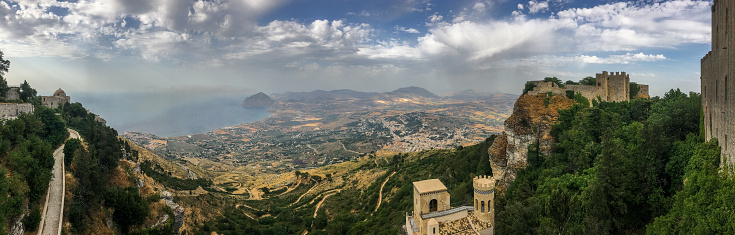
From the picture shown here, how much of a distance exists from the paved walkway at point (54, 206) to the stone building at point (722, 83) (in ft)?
109

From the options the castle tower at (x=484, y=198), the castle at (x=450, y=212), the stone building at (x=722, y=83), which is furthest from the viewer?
the castle at (x=450, y=212)

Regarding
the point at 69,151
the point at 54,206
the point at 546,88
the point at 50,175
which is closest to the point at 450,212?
the point at 546,88

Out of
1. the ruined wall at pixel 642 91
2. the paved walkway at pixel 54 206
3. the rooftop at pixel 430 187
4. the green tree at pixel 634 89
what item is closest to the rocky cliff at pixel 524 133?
the green tree at pixel 634 89

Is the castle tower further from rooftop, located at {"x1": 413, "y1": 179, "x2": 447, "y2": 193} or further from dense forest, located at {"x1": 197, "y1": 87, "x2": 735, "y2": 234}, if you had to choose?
rooftop, located at {"x1": 413, "y1": 179, "x2": 447, "y2": 193}

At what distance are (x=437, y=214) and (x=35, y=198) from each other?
24485 mm

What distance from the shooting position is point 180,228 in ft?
104

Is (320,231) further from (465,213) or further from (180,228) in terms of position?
(465,213)

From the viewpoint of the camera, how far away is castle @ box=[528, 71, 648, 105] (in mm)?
29812

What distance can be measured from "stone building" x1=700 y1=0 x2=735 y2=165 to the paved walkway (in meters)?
33.1

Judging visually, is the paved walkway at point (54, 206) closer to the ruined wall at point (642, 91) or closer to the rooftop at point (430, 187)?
the rooftop at point (430, 187)

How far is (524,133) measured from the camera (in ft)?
90.5

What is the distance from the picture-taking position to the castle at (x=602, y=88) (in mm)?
29812

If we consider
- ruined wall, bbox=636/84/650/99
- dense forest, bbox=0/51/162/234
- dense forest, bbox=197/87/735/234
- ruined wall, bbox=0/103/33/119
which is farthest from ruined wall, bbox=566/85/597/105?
ruined wall, bbox=0/103/33/119

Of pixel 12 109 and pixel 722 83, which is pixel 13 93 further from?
pixel 722 83
